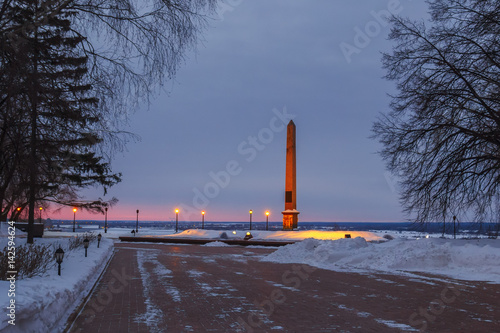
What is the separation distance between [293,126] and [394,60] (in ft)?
86.8

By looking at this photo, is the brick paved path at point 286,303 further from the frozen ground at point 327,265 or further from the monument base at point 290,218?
the monument base at point 290,218

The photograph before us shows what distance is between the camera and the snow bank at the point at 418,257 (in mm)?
16781

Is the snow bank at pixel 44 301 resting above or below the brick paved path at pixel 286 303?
above

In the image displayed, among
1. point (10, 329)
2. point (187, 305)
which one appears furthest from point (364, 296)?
point (10, 329)

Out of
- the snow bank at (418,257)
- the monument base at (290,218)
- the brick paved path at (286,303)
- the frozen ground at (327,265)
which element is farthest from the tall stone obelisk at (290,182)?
the brick paved path at (286,303)

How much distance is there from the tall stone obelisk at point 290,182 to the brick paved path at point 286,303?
29577mm

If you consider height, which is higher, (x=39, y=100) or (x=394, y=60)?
(x=394, y=60)

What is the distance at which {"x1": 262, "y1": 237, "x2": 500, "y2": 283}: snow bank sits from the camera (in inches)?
661

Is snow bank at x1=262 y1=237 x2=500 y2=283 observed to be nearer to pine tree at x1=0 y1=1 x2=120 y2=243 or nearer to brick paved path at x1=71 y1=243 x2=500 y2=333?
brick paved path at x1=71 y1=243 x2=500 y2=333

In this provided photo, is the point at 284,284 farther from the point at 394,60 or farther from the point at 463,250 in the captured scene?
the point at 394,60

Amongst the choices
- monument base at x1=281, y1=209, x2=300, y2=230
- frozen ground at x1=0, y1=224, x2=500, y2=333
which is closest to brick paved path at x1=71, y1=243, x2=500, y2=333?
frozen ground at x1=0, y1=224, x2=500, y2=333

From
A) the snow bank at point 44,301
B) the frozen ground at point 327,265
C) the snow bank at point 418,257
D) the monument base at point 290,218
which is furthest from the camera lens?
the monument base at point 290,218

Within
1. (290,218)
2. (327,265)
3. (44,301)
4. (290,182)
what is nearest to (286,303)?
(44,301)

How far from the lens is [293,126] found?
4566 cm
